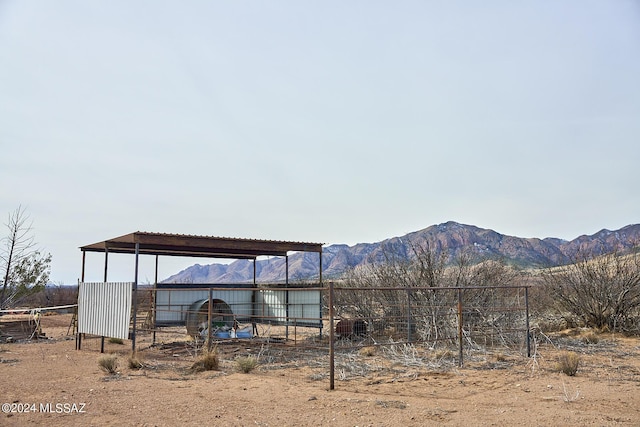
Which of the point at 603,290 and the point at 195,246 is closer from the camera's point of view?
the point at 195,246

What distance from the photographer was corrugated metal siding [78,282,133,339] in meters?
12.6


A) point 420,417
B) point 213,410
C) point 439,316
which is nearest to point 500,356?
point 439,316

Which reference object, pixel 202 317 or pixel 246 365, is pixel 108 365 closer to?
pixel 246 365

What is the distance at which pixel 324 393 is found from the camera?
817 cm

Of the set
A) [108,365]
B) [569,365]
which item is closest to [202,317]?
[108,365]

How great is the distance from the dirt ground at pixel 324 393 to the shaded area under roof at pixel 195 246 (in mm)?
3012

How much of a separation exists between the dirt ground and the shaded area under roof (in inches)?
119

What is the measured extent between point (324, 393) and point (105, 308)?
7.61 m

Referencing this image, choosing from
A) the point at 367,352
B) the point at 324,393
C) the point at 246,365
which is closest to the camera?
the point at 324,393

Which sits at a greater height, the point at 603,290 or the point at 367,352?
the point at 603,290

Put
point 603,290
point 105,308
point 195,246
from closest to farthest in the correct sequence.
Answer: point 105,308, point 195,246, point 603,290

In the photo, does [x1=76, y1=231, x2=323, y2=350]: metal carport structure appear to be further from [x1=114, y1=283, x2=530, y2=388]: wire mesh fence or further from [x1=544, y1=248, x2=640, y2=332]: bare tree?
[x1=544, y1=248, x2=640, y2=332]: bare tree

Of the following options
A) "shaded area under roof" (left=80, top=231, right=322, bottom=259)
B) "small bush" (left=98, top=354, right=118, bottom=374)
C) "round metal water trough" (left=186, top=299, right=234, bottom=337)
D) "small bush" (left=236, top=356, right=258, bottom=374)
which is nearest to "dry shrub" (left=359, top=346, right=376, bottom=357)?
"small bush" (left=236, top=356, right=258, bottom=374)

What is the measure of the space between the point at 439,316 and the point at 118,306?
8528 mm
